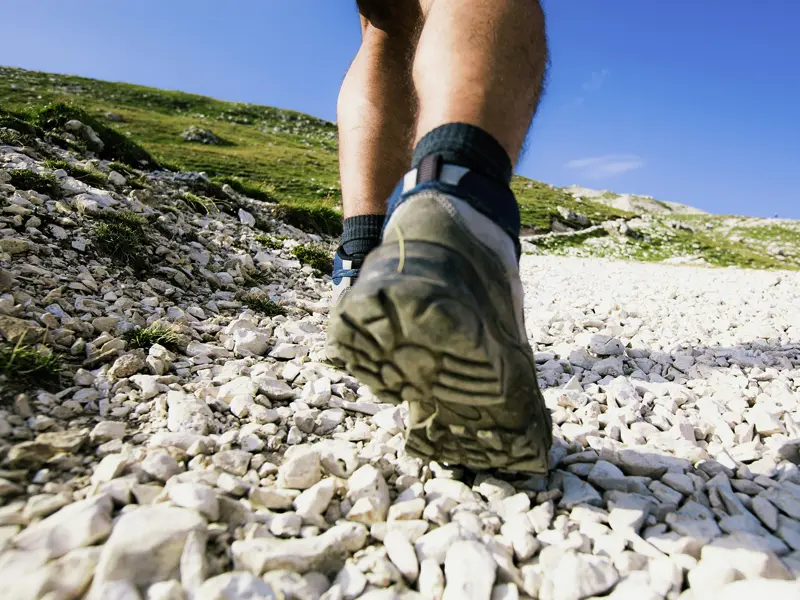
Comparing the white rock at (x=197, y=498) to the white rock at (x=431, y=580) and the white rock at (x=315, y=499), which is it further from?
the white rock at (x=431, y=580)

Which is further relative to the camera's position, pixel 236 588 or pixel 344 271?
pixel 344 271

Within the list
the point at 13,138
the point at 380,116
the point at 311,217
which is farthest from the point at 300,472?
the point at 311,217

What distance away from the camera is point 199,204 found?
6.07 meters

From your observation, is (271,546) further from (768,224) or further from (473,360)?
(768,224)

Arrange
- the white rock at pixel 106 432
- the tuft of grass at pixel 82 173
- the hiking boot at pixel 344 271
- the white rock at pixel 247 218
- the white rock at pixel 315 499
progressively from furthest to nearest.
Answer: the white rock at pixel 247 218, the tuft of grass at pixel 82 173, the hiking boot at pixel 344 271, the white rock at pixel 106 432, the white rock at pixel 315 499

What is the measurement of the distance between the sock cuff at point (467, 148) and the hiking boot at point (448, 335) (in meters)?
0.11

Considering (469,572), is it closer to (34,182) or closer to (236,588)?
(236,588)

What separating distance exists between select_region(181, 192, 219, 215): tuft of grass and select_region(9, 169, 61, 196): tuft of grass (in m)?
1.94

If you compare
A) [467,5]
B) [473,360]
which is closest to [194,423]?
[473,360]

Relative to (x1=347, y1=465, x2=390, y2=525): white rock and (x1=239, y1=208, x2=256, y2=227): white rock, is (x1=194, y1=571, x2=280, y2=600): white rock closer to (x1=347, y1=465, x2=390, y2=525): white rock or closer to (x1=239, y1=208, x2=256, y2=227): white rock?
(x1=347, y1=465, x2=390, y2=525): white rock

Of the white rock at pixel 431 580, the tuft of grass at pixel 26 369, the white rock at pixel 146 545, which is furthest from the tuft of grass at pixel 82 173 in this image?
the white rock at pixel 431 580

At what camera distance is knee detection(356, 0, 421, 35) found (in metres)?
2.10

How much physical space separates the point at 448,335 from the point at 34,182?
428cm

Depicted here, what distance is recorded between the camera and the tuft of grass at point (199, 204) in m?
5.91
